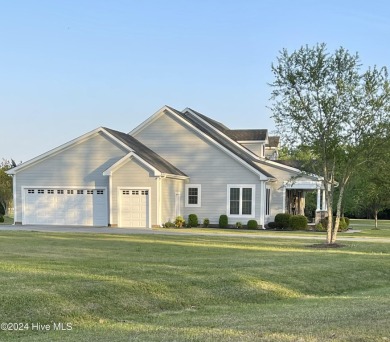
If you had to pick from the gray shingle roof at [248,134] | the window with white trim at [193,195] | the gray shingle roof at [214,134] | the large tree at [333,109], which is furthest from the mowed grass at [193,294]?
the gray shingle roof at [248,134]

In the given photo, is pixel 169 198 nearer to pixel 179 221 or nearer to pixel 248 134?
pixel 179 221

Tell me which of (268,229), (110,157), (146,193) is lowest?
(268,229)

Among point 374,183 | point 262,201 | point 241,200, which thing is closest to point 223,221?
point 241,200

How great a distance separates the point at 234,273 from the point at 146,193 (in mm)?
17728

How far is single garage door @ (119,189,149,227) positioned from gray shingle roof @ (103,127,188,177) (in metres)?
1.78

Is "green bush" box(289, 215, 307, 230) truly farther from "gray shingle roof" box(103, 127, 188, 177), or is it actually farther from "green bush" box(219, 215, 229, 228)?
"gray shingle roof" box(103, 127, 188, 177)

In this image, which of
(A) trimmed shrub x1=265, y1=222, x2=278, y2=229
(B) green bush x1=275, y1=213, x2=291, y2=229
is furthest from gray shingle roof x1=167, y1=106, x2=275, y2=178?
(A) trimmed shrub x1=265, y1=222, x2=278, y2=229

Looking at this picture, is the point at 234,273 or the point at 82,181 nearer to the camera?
the point at 234,273

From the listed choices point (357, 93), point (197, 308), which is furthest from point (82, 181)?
point (197, 308)

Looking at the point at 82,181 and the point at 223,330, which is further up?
the point at 82,181

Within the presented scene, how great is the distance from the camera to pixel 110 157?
30453 mm

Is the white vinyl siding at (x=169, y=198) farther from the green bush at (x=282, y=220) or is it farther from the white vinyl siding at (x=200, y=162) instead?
the green bush at (x=282, y=220)

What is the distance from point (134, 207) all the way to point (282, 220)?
9195 mm

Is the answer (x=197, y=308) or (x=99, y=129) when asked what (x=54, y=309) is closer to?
(x=197, y=308)
